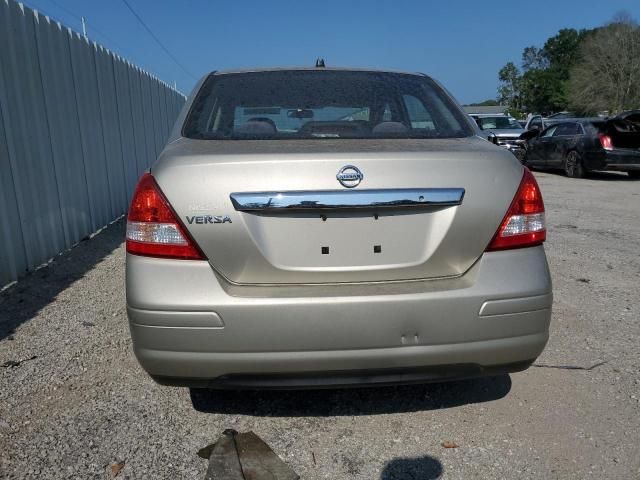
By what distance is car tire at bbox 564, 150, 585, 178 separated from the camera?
1312 cm

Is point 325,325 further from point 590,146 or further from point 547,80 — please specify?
point 547,80

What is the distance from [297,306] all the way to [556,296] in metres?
3.11

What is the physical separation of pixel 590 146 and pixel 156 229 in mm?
13026

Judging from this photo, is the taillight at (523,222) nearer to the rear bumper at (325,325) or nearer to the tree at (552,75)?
the rear bumper at (325,325)

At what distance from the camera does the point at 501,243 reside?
2.06m

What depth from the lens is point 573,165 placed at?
528 inches

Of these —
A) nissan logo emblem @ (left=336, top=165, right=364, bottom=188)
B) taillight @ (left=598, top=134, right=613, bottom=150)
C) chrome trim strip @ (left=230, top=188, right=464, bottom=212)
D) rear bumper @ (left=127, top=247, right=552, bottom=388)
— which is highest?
nissan logo emblem @ (left=336, top=165, right=364, bottom=188)

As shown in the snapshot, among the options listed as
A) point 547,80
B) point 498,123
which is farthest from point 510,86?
point 498,123

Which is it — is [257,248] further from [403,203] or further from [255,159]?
[403,203]

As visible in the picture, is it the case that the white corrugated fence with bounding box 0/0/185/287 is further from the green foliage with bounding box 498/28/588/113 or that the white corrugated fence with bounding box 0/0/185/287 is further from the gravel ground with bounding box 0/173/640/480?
the green foliage with bounding box 498/28/588/113

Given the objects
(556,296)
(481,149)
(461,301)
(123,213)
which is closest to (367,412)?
(461,301)

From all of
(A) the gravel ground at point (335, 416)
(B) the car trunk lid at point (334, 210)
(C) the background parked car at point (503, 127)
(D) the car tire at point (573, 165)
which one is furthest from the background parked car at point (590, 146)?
(B) the car trunk lid at point (334, 210)

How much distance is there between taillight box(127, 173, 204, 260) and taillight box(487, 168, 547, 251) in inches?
47.0

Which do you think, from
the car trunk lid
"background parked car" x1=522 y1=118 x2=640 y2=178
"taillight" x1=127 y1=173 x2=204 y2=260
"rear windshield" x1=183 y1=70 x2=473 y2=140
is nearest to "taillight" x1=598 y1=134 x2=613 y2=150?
"background parked car" x1=522 y1=118 x2=640 y2=178
